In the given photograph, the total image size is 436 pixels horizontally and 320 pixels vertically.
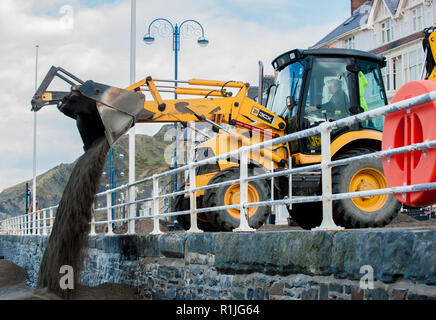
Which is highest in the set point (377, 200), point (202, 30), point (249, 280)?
point (202, 30)

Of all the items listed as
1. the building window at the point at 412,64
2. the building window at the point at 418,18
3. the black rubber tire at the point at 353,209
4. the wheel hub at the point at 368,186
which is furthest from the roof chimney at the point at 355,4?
the wheel hub at the point at 368,186

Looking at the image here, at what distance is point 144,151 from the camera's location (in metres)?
198

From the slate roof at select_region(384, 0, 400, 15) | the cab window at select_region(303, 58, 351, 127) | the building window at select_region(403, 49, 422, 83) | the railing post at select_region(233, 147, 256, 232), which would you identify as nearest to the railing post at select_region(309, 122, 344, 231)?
the railing post at select_region(233, 147, 256, 232)

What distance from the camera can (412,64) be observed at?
35.7 metres

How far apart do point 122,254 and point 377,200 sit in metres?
4.72

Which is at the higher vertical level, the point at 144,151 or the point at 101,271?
the point at 144,151

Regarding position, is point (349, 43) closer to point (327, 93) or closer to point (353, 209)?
point (327, 93)

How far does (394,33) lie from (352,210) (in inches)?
1242

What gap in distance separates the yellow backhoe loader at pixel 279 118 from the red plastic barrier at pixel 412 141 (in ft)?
11.1

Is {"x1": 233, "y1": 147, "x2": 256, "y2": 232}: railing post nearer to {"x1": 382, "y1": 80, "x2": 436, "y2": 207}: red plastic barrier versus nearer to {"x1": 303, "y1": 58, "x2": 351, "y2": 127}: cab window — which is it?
{"x1": 382, "y1": 80, "x2": 436, "y2": 207}: red plastic barrier

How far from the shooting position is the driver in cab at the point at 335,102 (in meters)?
11.1
